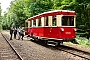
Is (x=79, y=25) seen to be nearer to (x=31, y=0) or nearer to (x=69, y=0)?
(x=69, y=0)

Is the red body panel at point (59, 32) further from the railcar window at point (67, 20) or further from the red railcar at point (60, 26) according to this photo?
the railcar window at point (67, 20)

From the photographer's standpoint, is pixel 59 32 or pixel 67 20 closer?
pixel 59 32

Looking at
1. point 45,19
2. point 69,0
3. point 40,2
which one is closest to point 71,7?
point 69,0

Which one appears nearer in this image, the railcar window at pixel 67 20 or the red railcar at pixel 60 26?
the red railcar at pixel 60 26

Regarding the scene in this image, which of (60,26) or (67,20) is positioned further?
(67,20)

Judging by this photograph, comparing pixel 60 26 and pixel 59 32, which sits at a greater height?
pixel 60 26

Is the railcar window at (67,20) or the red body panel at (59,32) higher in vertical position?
the railcar window at (67,20)

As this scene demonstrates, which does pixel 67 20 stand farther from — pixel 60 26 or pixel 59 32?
pixel 59 32

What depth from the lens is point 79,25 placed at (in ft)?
88.5

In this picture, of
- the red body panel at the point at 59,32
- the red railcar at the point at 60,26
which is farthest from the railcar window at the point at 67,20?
the red body panel at the point at 59,32

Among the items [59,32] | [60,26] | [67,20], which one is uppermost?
[67,20]

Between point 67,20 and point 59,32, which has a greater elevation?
point 67,20

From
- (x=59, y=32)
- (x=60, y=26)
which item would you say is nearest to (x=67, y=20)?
(x=60, y=26)

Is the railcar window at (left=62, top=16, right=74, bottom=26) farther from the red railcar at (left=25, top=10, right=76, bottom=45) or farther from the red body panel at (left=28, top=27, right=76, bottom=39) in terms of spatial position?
the red body panel at (left=28, top=27, right=76, bottom=39)
